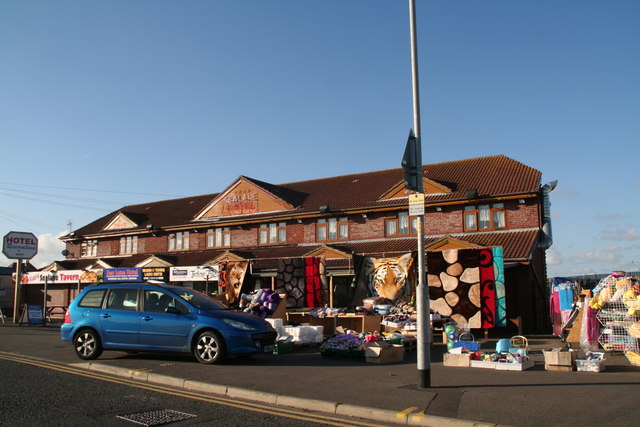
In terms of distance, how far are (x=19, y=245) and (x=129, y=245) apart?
28.9 ft

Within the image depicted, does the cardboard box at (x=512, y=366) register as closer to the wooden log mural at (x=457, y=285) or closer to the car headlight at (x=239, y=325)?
the car headlight at (x=239, y=325)

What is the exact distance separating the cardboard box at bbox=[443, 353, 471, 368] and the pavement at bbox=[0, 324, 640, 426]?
0.23m

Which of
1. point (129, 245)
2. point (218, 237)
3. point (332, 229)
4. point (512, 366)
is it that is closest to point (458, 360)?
point (512, 366)

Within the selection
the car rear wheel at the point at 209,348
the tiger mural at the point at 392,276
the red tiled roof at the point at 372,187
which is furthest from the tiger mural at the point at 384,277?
the car rear wheel at the point at 209,348

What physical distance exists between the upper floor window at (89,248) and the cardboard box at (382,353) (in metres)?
35.7

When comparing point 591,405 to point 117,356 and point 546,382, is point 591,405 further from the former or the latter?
point 117,356

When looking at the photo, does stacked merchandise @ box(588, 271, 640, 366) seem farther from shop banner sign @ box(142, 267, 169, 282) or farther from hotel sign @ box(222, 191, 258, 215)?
hotel sign @ box(222, 191, 258, 215)

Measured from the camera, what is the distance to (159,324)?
456 inches

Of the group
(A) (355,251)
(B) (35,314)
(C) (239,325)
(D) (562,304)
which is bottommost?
(B) (35,314)

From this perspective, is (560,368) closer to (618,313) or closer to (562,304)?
(618,313)

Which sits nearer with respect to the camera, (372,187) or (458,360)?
(458,360)

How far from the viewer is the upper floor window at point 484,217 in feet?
86.9

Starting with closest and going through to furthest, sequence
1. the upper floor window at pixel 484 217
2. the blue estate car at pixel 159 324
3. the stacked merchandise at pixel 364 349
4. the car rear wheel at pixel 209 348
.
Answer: the car rear wheel at pixel 209 348, the blue estate car at pixel 159 324, the stacked merchandise at pixel 364 349, the upper floor window at pixel 484 217

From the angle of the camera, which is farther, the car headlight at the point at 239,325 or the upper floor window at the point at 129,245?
the upper floor window at the point at 129,245
